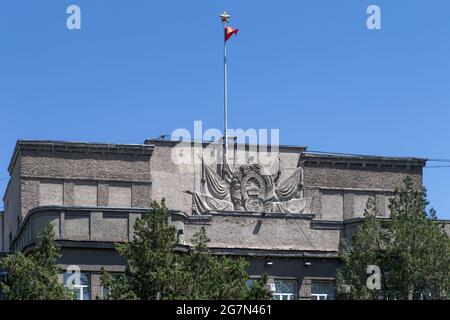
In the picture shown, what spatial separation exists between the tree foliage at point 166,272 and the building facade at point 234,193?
619 inches

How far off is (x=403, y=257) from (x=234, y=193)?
66.8 ft

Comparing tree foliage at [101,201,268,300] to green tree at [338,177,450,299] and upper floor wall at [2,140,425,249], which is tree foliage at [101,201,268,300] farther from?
upper floor wall at [2,140,425,249]

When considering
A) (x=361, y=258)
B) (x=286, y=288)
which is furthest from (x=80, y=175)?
(x=361, y=258)

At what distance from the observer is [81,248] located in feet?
211

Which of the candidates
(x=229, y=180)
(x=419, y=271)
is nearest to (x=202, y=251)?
(x=419, y=271)

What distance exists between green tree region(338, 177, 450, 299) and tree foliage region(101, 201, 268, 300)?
575cm

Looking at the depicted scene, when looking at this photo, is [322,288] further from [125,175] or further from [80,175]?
[80,175]

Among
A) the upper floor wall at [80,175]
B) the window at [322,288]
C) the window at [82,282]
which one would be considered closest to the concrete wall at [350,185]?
the window at [322,288]

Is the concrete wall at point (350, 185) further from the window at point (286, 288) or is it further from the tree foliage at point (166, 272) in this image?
the tree foliage at point (166, 272)

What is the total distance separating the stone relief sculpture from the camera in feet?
236
